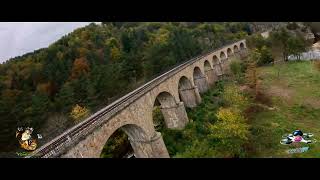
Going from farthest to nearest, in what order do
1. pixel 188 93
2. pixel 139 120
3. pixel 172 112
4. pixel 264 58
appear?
pixel 264 58 → pixel 188 93 → pixel 172 112 → pixel 139 120

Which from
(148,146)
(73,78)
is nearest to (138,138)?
(148,146)

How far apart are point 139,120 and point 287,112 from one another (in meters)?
18.4

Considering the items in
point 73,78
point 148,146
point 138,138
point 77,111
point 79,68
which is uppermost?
point 79,68

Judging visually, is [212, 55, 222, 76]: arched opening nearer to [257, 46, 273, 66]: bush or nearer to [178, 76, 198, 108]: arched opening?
[257, 46, 273, 66]: bush

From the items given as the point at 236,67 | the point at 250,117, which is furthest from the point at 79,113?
the point at 236,67

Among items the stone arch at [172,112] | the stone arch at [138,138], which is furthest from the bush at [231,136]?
the stone arch at [172,112]

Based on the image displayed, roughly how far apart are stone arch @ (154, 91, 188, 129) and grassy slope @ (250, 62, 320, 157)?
6.60 m

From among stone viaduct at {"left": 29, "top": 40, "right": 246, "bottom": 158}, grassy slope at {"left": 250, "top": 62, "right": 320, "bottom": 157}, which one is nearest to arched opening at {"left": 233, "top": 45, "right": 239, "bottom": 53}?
grassy slope at {"left": 250, "top": 62, "right": 320, "bottom": 157}

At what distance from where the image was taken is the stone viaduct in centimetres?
1538

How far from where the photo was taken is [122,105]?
66.0 feet

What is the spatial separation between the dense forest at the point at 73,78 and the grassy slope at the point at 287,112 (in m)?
12.0

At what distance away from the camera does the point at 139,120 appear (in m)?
22.3

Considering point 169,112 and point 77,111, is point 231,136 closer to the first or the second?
point 169,112
